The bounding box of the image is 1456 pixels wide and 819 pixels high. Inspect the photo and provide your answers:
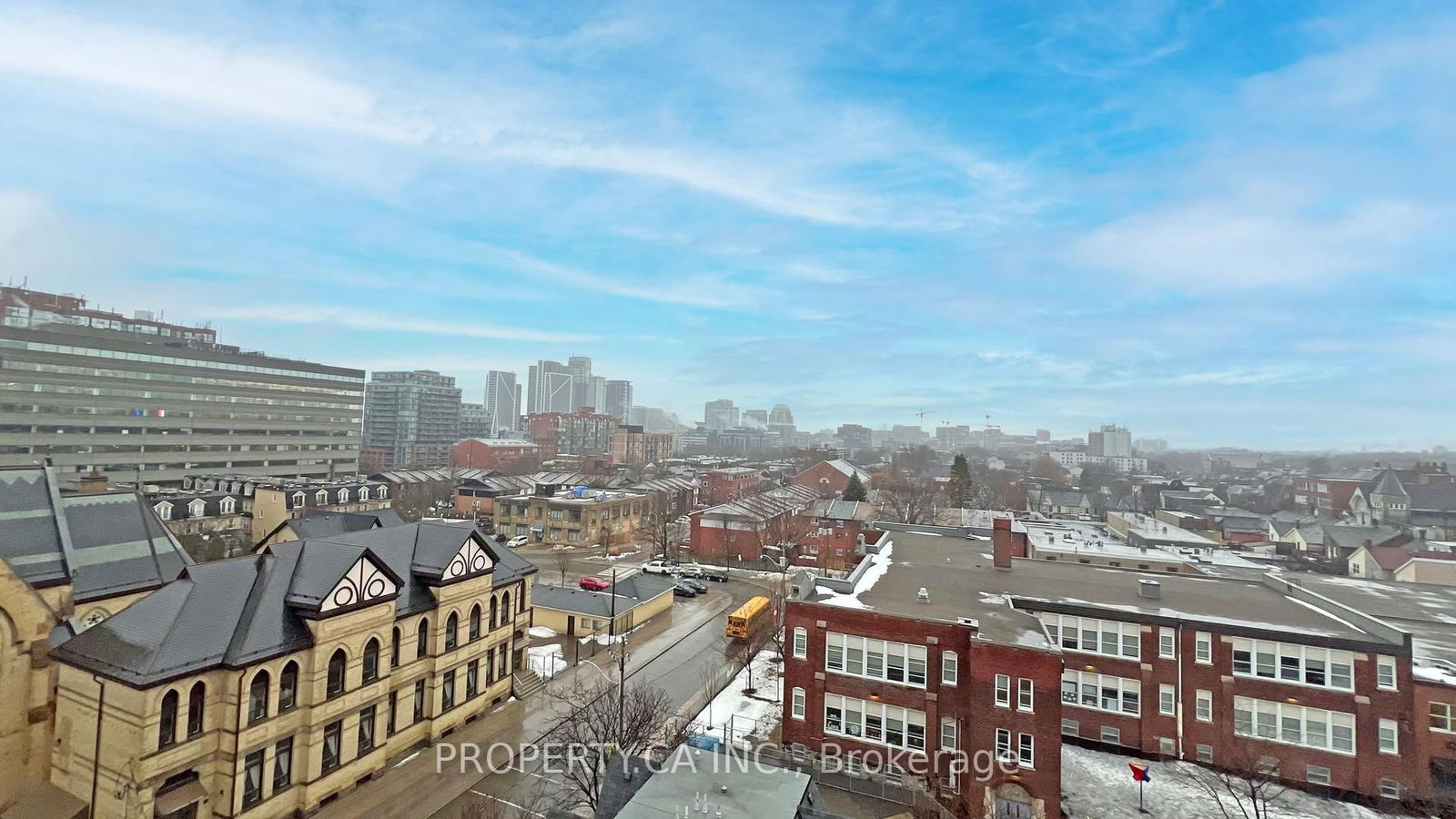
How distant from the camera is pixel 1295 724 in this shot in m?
23.1

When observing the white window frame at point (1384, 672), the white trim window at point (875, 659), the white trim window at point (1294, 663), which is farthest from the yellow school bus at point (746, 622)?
the white window frame at point (1384, 672)

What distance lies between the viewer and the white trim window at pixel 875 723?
78.0 ft

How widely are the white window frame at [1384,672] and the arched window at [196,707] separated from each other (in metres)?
40.1

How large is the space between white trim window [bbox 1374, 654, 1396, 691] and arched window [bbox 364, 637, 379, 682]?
123 feet

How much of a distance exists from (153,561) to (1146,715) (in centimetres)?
4023

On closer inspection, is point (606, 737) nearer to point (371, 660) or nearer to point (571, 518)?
point (371, 660)

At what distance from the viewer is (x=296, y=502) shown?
224 feet

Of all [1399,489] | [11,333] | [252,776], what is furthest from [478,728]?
[1399,489]

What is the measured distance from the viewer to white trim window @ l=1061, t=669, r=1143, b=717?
25031 mm

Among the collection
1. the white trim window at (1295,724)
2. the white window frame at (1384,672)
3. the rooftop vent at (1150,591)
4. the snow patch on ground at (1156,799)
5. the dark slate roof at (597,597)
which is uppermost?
the rooftop vent at (1150,591)

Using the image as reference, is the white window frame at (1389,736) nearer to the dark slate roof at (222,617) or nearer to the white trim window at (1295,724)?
the white trim window at (1295,724)

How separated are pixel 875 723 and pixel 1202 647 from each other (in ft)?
44.7

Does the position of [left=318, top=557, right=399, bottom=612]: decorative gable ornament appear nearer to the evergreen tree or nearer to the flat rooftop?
the flat rooftop

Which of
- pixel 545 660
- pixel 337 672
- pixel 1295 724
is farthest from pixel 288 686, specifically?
pixel 1295 724
